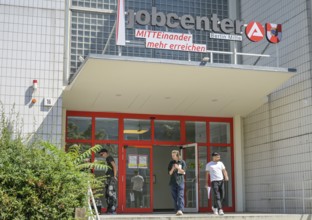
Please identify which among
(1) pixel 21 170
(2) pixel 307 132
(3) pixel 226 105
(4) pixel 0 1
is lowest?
(1) pixel 21 170

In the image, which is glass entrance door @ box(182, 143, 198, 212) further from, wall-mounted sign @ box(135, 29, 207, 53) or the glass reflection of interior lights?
wall-mounted sign @ box(135, 29, 207, 53)

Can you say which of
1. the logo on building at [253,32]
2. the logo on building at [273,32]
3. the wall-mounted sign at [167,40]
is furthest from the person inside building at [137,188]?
the logo on building at [273,32]


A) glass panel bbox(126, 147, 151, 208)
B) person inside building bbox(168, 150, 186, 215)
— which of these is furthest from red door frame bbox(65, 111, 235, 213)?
person inside building bbox(168, 150, 186, 215)

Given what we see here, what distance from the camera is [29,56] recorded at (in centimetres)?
1271

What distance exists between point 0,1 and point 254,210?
8.47 meters

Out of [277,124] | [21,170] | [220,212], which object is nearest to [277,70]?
[277,124]

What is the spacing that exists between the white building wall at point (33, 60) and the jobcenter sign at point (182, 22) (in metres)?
2.02

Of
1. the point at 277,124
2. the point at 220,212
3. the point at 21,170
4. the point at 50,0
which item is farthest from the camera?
the point at 277,124

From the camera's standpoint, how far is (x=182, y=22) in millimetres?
12469

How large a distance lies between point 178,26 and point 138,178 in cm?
464

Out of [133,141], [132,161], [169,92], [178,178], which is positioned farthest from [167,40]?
[132,161]

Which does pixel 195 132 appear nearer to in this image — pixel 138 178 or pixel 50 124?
pixel 138 178

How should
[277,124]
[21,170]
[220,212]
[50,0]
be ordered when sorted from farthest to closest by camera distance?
[277,124] < [50,0] < [220,212] < [21,170]

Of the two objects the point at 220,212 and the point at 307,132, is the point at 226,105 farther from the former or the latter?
the point at 220,212
